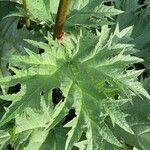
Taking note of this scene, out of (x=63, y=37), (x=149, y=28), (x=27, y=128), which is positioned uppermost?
(x=63, y=37)

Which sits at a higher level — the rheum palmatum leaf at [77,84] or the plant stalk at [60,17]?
the plant stalk at [60,17]

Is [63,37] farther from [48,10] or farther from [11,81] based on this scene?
[11,81]

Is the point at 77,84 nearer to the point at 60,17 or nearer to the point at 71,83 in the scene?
the point at 71,83

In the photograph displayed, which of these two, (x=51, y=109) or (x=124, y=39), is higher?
(x=124, y=39)

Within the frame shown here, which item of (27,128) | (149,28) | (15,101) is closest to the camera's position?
(15,101)

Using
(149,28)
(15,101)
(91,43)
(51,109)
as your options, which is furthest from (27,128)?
(149,28)

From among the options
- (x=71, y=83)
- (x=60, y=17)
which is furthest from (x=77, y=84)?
(x=60, y=17)
